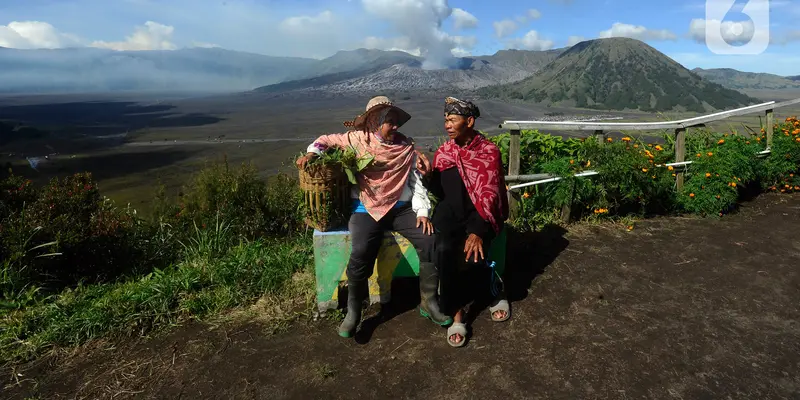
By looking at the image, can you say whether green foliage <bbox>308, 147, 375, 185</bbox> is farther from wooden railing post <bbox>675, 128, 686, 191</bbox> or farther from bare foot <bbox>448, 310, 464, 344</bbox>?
wooden railing post <bbox>675, 128, 686, 191</bbox>

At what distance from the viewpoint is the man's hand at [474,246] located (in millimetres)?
3164

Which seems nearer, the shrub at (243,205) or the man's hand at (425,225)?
the man's hand at (425,225)

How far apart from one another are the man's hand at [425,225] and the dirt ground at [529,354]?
67 centimetres

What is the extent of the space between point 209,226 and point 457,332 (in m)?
3.65

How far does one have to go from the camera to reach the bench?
3332 mm

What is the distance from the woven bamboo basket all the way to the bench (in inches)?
4.4

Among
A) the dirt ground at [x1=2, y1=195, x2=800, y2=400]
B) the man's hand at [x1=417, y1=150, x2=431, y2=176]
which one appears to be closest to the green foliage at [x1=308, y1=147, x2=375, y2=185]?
the man's hand at [x1=417, y1=150, x2=431, y2=176]

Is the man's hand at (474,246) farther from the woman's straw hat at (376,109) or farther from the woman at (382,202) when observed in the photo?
the woman's straw hat at (376,109)

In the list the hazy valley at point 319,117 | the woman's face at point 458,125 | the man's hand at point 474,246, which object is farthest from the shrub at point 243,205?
the hazy valley at point 319,117

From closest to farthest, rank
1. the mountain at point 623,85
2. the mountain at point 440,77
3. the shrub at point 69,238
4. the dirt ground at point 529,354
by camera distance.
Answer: the dirt ground at point 529,354 → the shrub at point 69,238 → the mountain at point 623,85 → the mountain at point 440,77

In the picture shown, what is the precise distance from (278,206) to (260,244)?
1490 mm

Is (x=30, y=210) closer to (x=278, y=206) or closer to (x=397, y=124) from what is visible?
(x=278, y=206)

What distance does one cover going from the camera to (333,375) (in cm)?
276

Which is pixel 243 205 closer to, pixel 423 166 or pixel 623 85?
pixel 423 166
